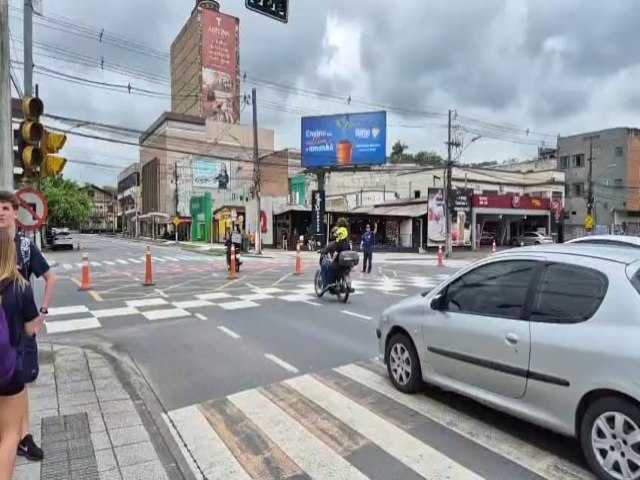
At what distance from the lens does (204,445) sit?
432cm

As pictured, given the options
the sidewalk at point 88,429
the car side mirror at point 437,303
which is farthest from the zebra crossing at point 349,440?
the car side mirror at point 437,303

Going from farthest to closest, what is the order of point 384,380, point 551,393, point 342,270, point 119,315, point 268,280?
1. point 268,280
2. point 342,270
3. point 119,315
4. point 384,380
5. point 551,393

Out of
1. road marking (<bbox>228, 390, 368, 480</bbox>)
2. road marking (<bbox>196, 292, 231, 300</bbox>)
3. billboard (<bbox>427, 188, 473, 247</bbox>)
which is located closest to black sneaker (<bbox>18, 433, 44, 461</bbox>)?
road marking (<bbox>228, 390, 368, 480</bbox>)

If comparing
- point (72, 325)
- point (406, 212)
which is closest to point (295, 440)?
point (72, 325)

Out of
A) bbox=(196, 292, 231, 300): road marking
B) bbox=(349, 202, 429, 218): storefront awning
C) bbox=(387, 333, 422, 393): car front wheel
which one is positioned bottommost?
bbox=(196, 292, 231, 300): road marking

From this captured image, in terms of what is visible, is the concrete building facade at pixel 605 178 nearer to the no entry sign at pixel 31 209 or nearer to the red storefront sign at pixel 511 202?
the red storefront sign at pixel 511 202

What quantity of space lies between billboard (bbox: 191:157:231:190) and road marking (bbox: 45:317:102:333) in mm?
64382

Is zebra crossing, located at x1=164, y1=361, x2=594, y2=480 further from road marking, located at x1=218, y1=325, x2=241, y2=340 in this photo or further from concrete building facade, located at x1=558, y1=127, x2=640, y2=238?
concrete building facade, located at x1=558, y1=127, x2=640, y2=238

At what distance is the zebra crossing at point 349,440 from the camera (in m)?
3.81

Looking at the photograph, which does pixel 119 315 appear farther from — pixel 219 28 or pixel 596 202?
pixel 219 28

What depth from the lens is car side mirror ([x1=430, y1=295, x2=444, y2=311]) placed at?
5120 mm

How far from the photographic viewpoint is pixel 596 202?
5991 centimetres

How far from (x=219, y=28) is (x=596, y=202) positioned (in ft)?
251

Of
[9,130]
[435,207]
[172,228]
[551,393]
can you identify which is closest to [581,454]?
[551,393]
